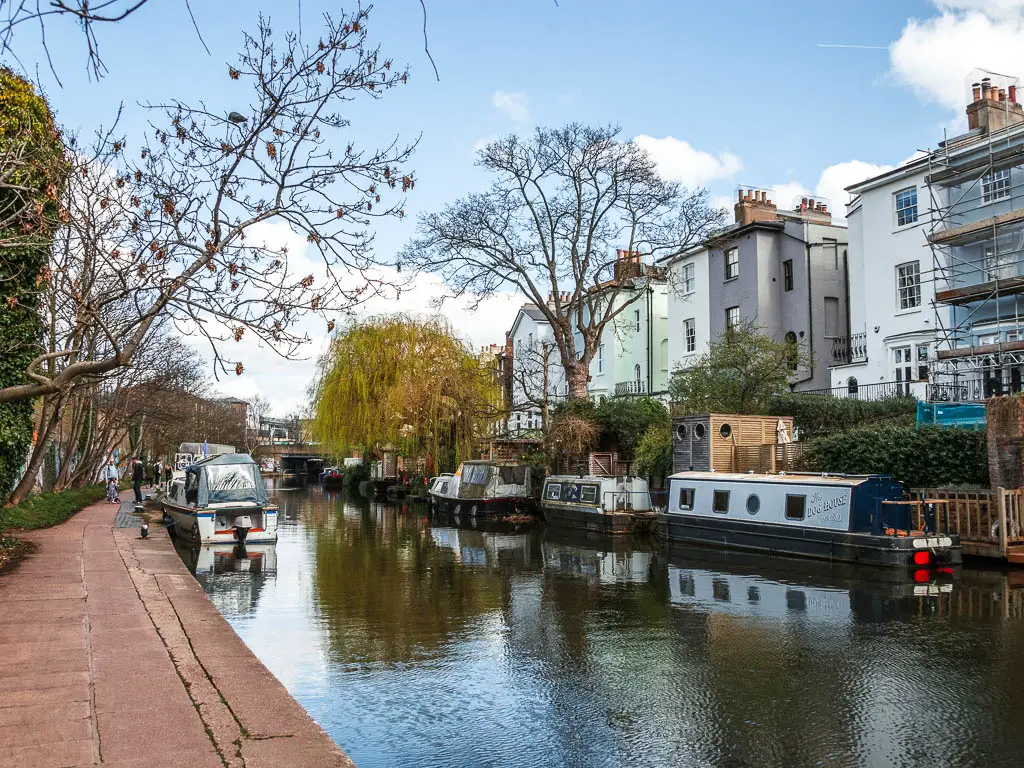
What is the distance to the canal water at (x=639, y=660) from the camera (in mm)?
6871

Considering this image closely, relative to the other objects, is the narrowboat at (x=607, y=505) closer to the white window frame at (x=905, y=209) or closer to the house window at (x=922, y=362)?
the house window at (x=922, y=362)

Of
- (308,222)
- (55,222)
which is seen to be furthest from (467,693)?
(55,222)

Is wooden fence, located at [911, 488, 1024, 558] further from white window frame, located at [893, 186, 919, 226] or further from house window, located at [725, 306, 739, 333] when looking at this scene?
house window, located at [725, 306, 739, 333]

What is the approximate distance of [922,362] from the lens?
2755 cm

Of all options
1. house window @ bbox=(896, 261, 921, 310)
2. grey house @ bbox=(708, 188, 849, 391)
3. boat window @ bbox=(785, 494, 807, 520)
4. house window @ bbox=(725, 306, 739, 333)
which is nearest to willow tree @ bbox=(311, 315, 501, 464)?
house window @ bbox=(725, 306, 739, 333)

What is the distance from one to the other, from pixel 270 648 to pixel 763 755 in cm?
640

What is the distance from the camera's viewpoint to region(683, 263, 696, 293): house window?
130ft

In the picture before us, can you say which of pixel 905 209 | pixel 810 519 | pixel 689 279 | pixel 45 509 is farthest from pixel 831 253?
pixel 45 509

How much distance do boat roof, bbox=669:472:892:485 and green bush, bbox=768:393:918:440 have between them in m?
4.76

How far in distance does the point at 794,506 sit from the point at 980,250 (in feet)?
43.5

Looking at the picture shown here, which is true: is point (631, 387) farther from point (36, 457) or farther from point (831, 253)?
point (36, 457)

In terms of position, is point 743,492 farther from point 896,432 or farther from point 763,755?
point 763,755

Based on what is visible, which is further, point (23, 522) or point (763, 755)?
point (23, 522)

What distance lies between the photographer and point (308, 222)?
9.19 m
